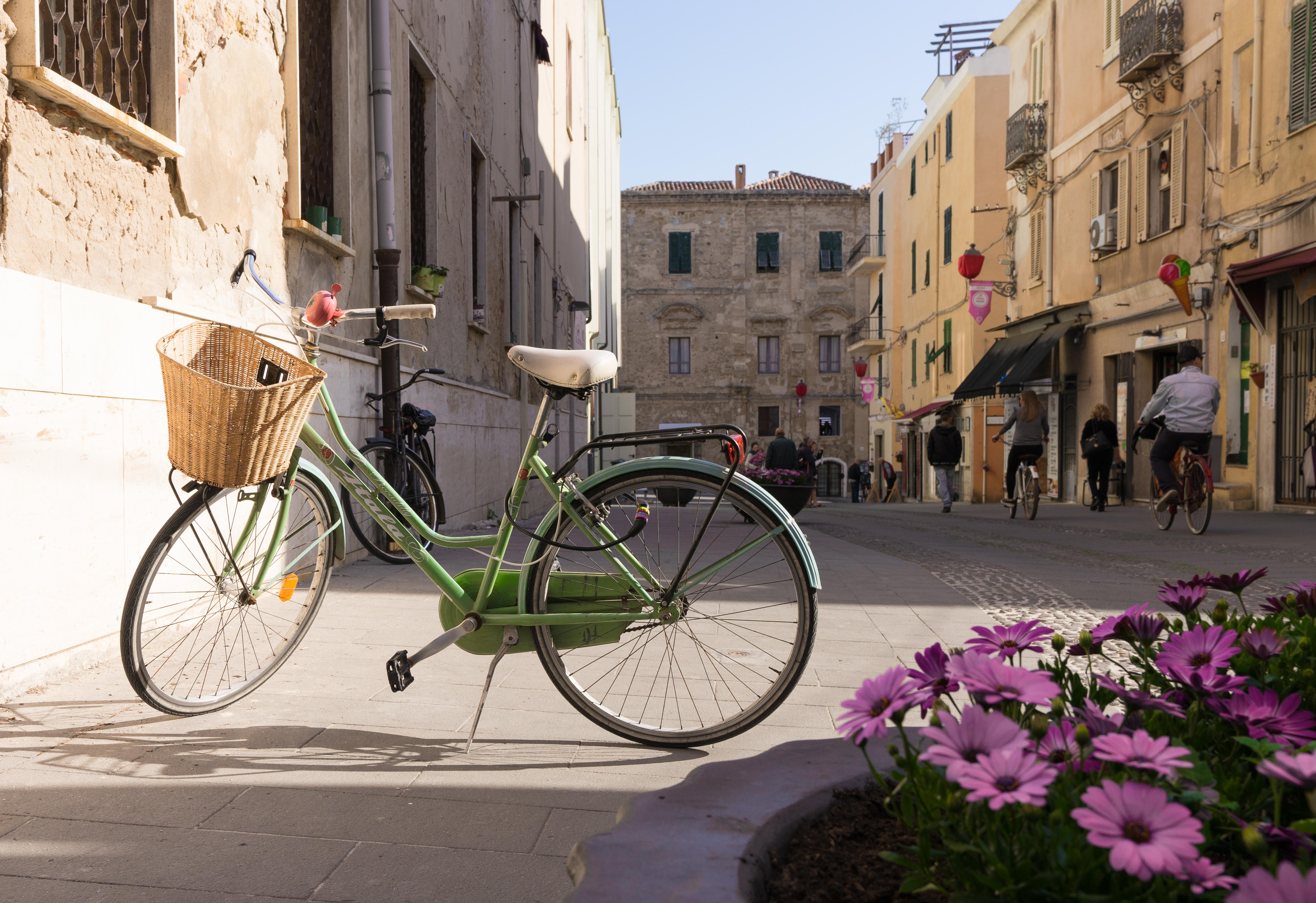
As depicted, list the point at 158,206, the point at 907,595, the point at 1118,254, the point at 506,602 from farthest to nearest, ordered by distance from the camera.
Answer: the point at 1118,254 → the point at 907,595 → the point at 158,206 → the point at 506,602

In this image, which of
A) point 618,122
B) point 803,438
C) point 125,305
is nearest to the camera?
point 125,305

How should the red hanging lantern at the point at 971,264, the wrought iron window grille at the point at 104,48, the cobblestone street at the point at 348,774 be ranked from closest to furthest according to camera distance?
the cobblestone street at the point at 348,774 < the wrought iron window grille at the point at 104,48 < the red hanging lantern at the point at 971,264

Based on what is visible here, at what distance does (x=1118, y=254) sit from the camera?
18.3 meters

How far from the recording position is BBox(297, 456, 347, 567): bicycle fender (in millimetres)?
3229

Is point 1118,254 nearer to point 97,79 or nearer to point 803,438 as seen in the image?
point 97,79

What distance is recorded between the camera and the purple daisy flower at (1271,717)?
1.17 m

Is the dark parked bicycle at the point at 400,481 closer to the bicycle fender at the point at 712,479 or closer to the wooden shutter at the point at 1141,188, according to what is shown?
the bicycle fender at the point at 712,479

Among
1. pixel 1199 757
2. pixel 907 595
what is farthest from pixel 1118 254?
pixel 1199 757

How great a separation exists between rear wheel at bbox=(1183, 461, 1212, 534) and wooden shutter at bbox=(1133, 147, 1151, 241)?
8.27 m

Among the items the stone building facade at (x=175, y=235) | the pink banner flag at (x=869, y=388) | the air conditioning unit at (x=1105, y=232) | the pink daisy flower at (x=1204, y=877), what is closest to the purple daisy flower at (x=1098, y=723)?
the pink daisy flower at (x=1204, y=877)

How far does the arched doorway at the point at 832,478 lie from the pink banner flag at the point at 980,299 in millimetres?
22643

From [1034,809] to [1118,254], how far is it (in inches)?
762

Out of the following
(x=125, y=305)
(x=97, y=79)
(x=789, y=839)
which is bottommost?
(x=789, y=839)

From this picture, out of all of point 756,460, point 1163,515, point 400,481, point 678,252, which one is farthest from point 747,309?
point 400,481
